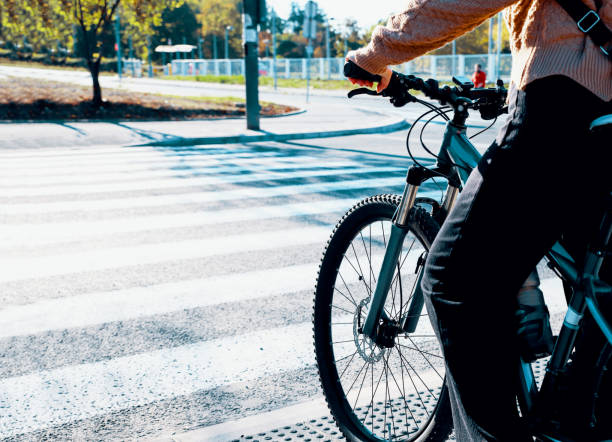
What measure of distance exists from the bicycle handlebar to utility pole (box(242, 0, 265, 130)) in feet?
38.3

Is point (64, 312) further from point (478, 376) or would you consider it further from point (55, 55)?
point (55, 55)

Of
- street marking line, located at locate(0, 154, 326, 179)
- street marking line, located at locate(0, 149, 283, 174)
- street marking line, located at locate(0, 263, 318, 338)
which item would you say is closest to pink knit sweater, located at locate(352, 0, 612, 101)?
street marking line, located at locate(0, 263, 318, 338)

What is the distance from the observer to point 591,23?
159 centimetres

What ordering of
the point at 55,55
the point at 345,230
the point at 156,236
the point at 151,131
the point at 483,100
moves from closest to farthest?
1. the point at 483,100
2. the point at 345,230
3. the point at 156,236
4. the point at 151,131
5. the point at 55,55

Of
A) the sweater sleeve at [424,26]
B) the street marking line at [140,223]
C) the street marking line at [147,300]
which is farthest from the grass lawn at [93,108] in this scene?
the sweater sleeve at [424,26]

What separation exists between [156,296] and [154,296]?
0.01 m

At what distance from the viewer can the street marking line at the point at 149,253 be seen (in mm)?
4898

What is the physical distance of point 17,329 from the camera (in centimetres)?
382

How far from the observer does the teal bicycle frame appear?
1826 mm

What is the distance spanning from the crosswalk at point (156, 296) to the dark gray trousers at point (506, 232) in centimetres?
121

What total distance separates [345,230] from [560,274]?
0.79 metres

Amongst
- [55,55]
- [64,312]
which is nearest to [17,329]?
[64,312]

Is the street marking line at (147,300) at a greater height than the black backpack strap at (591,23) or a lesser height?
lesser

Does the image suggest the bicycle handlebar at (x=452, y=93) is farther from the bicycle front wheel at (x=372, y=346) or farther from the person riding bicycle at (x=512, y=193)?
the bicycle front wheel at (x=372, y=346)
